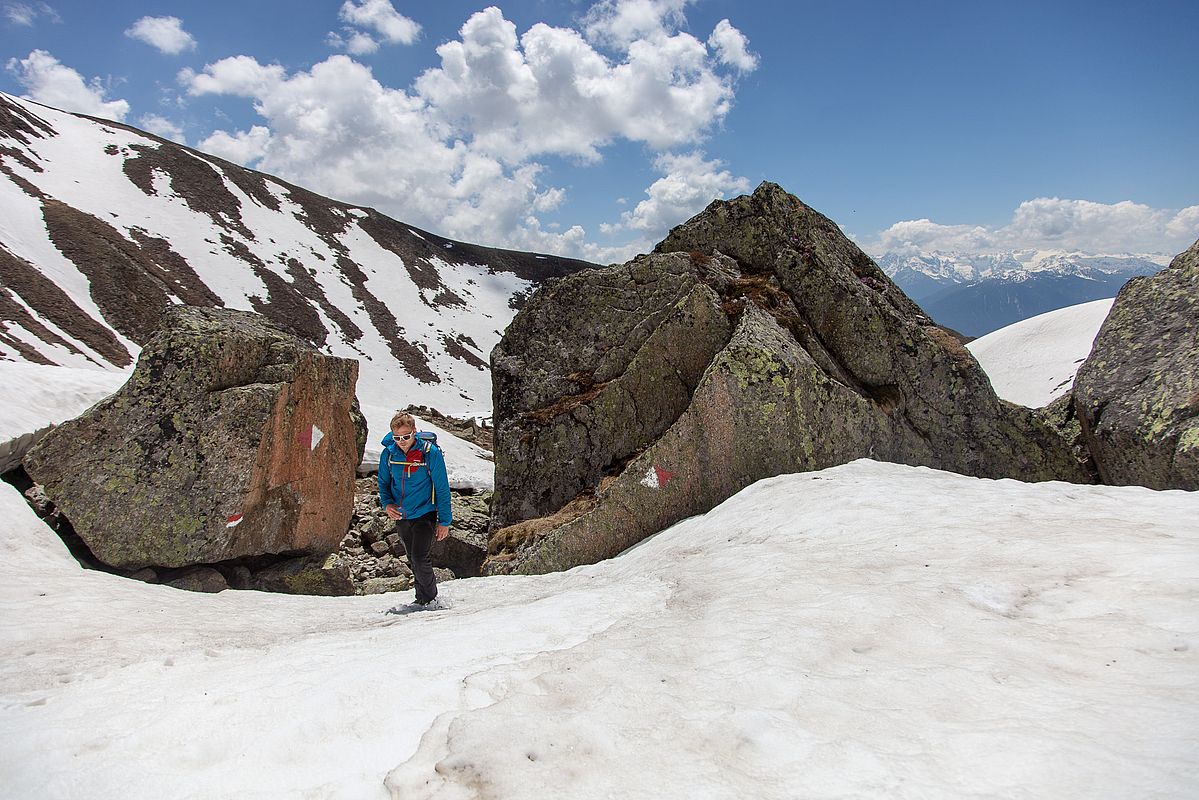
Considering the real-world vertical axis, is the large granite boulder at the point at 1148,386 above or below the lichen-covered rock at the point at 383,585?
above

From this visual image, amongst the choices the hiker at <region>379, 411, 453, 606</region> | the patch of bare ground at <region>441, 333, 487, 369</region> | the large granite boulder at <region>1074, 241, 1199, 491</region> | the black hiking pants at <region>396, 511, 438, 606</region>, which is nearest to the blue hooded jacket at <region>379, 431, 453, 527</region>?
the hiker at <region>379, 411, 453, 606</region>

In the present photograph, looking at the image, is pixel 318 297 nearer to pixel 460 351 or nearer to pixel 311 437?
pixel 460 351

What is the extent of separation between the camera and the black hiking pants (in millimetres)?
9523

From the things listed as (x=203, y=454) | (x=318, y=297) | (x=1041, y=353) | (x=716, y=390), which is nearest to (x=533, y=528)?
(x=716, y=390)

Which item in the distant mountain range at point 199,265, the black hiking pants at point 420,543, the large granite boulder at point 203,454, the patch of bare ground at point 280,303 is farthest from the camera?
the patch of bare ground at point 280,303

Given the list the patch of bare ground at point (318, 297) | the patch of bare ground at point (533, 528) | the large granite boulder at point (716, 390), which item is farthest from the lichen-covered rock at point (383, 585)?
the patch of bare ground at point (318, 297)

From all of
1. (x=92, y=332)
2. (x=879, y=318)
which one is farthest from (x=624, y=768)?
(x=92, y=332)

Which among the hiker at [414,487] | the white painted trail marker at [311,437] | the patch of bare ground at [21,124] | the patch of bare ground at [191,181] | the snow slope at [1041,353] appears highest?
the patch of bare ground at [21,124]

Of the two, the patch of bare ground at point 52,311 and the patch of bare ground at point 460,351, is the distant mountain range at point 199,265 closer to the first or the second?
the patch of bare ground at point 52,311

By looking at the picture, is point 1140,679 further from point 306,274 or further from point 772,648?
point 306,274

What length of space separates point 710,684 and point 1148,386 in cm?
1376

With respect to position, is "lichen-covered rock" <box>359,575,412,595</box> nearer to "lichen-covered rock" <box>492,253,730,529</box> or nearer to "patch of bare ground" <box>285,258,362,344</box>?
"lichen-covered rock" <box>492,253,730,529</box>

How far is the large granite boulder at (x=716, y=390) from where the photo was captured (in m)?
12.3

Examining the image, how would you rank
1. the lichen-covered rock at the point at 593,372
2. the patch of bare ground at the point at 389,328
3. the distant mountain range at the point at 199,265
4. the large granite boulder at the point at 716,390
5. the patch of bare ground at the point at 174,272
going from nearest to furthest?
the large granite boulder at the point at 716,390, the lichen-covered rock at the point at 593,372, the distant mountain range at the point at 199,265, the patch of bare ground at the point at 174,272, the patch of bare ground at the point at 389,328
